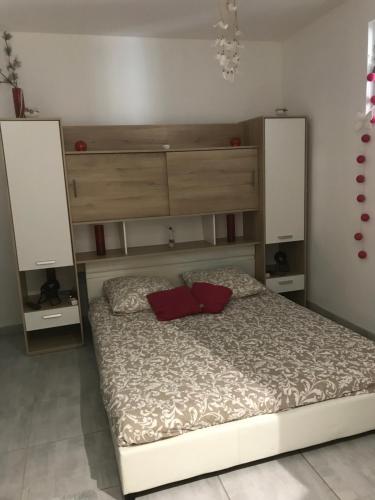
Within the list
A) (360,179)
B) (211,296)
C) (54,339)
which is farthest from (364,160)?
(54,339)

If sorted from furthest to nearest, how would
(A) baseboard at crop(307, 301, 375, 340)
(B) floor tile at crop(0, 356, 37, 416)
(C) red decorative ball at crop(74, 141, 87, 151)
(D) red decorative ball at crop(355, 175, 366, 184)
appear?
(C) red decorative ball at crop(74, 141, 87, 151)
(A) baseboard at crop(307, 301, 375, 340)
(D) red decorative ball at crop(355, 175, 366, 184)
(B) floor tile at crop(0, 356, 37, 416)

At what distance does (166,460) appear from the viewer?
1.83m

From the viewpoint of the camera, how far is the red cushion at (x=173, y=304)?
2.97m

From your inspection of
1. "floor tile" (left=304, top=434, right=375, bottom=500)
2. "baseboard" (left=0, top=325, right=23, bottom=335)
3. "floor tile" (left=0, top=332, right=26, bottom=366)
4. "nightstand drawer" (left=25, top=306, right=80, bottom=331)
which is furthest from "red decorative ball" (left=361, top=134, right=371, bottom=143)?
"baseboard" (left=0, top=325, right=23, bottom=335)

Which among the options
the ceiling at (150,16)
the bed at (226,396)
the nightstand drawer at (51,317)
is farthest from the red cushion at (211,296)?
the ceiling at (150,16)

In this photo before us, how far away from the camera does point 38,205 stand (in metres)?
3.10

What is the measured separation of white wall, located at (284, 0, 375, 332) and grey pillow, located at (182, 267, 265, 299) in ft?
2.14

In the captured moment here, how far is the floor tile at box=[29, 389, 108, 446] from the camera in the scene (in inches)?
90.5

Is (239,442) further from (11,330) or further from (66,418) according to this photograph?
(11,330)

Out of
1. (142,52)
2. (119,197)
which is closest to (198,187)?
(119,197)

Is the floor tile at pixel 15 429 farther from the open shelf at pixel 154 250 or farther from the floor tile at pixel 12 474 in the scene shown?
the open shelf at pixel 154 250

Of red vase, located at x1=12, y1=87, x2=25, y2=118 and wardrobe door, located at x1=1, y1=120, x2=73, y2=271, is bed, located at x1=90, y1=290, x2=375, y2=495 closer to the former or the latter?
wardrobe door, located at x1=1, y1=120, x2=73, y2=271

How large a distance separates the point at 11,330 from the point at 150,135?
6.86 feet

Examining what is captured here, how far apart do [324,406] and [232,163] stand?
6.99 ft
